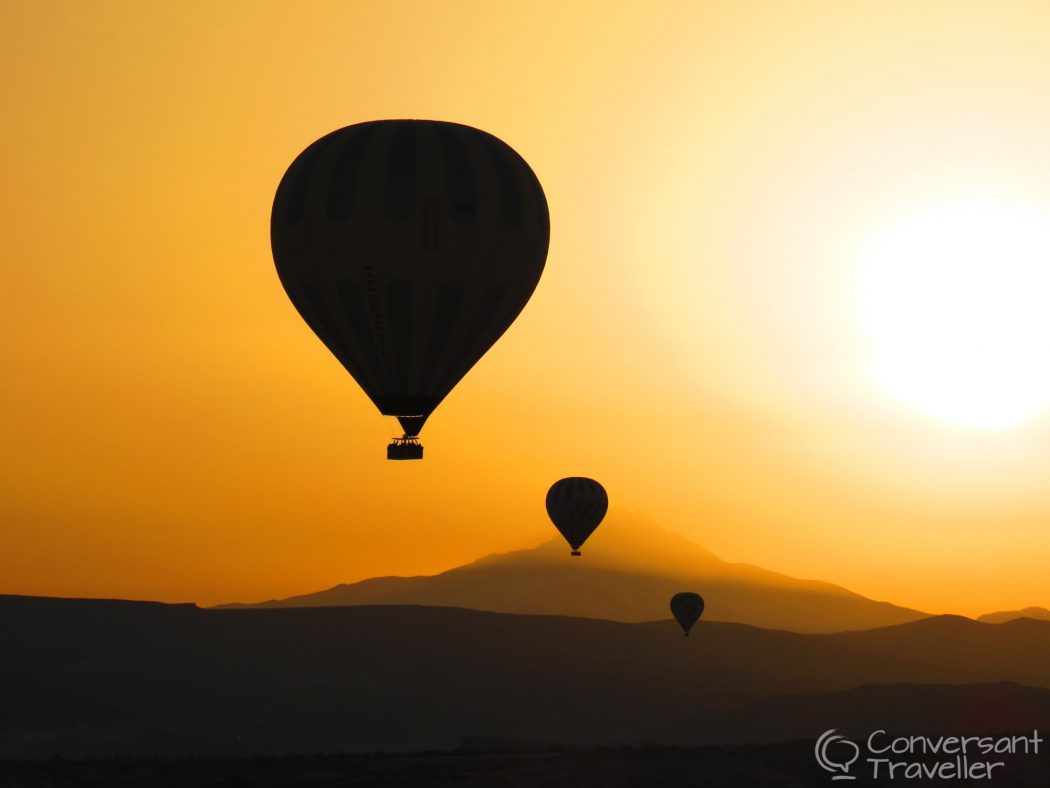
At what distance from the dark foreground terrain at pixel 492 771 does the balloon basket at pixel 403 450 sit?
49.8ft

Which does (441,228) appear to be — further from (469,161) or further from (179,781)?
(179,781)

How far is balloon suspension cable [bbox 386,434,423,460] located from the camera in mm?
60469

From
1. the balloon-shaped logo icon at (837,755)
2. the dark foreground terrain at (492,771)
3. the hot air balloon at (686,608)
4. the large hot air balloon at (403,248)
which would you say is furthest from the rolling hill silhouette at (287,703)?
the large hot air balloon at (403,248)

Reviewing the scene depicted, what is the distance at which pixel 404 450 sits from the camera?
60.6 meters

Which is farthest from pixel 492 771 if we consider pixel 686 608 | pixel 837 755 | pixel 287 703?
pixel 287 703

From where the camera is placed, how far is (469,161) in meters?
61.7

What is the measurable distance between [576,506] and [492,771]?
44555 mm

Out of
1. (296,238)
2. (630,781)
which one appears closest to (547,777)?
(630,781)

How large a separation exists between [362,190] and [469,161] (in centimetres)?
411

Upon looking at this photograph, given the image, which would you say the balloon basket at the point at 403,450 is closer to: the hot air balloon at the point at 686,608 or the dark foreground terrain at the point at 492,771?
the dark foreground terrain at the point at 492,771

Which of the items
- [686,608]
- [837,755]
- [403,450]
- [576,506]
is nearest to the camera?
[403,450]

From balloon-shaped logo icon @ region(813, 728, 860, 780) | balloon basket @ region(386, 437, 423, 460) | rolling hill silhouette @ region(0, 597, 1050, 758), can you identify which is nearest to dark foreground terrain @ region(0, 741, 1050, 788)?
balloon-shaped logo icon @ region(813, 728, 860, 780)

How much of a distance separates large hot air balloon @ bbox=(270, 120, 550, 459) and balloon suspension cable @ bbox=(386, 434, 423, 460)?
5cm

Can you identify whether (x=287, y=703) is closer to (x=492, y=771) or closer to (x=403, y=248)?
(x=492, y=771)
